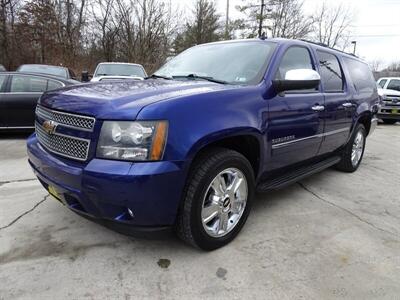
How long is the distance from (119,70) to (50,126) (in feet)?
31.0

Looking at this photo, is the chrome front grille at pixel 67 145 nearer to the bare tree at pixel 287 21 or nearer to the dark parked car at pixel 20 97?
the dark parked car at pixel 20 97

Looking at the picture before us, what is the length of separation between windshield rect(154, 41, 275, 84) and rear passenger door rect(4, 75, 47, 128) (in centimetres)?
426

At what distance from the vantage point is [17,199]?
3791mm

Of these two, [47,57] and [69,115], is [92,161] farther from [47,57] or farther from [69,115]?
[47,57]

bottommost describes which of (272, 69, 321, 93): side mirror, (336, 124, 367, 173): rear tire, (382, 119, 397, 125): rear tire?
(382, 119, 397, 125): rear tire

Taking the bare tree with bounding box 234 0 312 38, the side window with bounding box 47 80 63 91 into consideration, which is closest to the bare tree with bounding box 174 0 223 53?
the bare tree with bounding box 234 0 312 38

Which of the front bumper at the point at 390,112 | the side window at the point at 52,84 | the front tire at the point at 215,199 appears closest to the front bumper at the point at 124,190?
the front tire at the point at 215,199

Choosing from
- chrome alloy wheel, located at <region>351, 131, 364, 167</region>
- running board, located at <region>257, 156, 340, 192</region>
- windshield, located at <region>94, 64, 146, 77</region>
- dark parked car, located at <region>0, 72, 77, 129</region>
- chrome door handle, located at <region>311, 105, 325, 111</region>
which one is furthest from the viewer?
windshield, located at <region>94, 64, 146, 77</region>

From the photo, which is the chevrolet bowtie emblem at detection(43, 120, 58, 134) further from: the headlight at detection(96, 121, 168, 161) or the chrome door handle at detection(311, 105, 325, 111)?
the chrome door handle at detection(311, 105, 325, 111)

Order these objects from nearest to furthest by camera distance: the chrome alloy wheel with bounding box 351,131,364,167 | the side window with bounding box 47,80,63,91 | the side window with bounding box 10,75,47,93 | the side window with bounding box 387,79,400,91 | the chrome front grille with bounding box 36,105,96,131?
the chrome front grille with bounding box 36,105,96,131
the chrome alloy wheel with bounding box 351,131,364,167
the side window with bounding box 10,75,47,93
the side window with bounding box 47,80,63,91
the side window with bounding box 387,79,400,91

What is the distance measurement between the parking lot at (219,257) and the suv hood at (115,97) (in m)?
1.14

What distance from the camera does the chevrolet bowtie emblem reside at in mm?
2588

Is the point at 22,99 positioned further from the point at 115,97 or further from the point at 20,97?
the point at 115,97

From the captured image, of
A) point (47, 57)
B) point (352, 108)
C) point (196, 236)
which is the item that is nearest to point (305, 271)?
point (196, 236)
